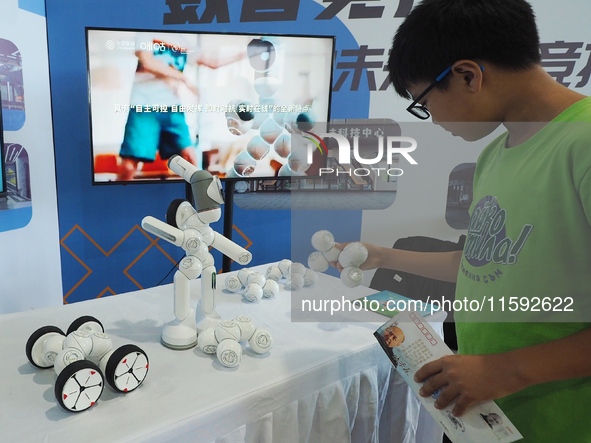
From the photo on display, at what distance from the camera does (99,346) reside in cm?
96

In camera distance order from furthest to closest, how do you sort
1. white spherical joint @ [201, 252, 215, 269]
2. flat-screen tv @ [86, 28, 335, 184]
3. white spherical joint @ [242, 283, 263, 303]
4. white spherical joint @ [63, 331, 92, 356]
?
flat-screen tv @ [86, 28, 335, 184]
white spherical joint @ [242, 283, 263, 303]
white spherical joint @ [201, 252, 215, 269]
white spherical joint @ [63, 331, 92, 356]

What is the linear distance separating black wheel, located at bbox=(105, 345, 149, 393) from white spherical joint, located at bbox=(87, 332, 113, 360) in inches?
2.7

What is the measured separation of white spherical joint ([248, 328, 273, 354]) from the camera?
1.08 metres

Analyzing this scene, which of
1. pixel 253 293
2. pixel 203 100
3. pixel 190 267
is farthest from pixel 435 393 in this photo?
pixel 203 100

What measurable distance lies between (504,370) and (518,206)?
25 centimetres

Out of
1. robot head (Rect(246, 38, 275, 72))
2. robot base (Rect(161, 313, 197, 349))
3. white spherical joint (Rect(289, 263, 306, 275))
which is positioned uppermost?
robot head (Rect(246, 38, 275, 72))

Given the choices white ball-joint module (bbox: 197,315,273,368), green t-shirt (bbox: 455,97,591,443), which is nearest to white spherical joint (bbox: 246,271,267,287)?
white ball-joint module (bbox: 197,315,273,368)

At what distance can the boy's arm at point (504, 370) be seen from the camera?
647 millimetres

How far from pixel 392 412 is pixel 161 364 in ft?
2.21

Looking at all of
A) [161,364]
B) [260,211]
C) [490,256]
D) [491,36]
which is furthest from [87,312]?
[260,211]

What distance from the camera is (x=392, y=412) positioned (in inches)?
51.1

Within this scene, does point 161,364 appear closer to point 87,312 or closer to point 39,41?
point 87,312

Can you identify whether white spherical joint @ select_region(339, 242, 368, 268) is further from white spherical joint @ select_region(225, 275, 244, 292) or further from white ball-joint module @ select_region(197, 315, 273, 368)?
white spherical joint @ select_region(225, 275, 244, 292)

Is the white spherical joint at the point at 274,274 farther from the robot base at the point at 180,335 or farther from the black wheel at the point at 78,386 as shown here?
the black wheel at the point at 78,386
